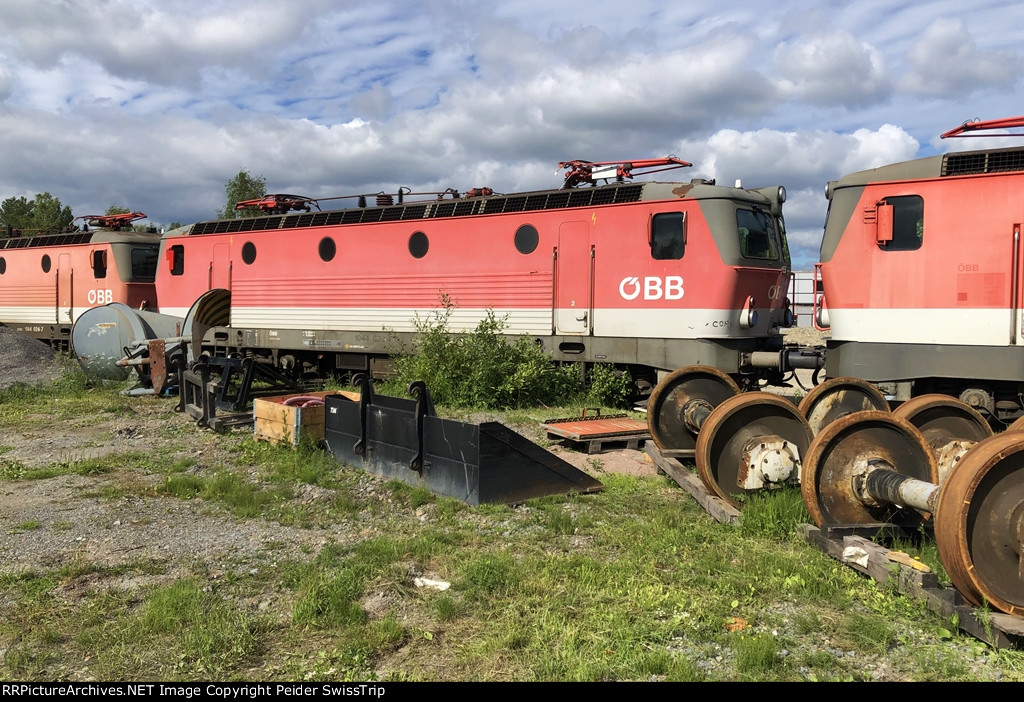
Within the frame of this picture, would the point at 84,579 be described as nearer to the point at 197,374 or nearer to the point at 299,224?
the point at 197,374

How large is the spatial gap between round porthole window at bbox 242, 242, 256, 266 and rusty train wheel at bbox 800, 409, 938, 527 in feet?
40.5

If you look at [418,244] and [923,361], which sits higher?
[418,244]

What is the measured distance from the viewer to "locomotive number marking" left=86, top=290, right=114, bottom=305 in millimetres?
17750

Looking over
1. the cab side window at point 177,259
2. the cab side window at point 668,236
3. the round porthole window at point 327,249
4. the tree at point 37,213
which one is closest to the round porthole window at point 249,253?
the round porthole window at point 327,249

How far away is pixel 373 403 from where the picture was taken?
7402 millimetres

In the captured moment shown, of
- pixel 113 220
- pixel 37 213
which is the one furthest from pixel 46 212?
pixel 113 220

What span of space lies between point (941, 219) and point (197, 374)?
9763 mm

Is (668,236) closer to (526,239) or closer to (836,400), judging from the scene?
(526,239)

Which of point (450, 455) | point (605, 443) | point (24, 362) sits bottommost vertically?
point (605, 443)

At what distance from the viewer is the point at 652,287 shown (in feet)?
35.4

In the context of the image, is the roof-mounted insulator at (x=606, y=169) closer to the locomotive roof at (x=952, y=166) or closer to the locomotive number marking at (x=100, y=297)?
the locomotive roof at (x=952, y=166)

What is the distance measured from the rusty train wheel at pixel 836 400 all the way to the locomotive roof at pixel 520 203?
13.6 feet

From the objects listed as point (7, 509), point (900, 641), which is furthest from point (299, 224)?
point (900, 641)

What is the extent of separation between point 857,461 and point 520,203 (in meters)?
7.84
